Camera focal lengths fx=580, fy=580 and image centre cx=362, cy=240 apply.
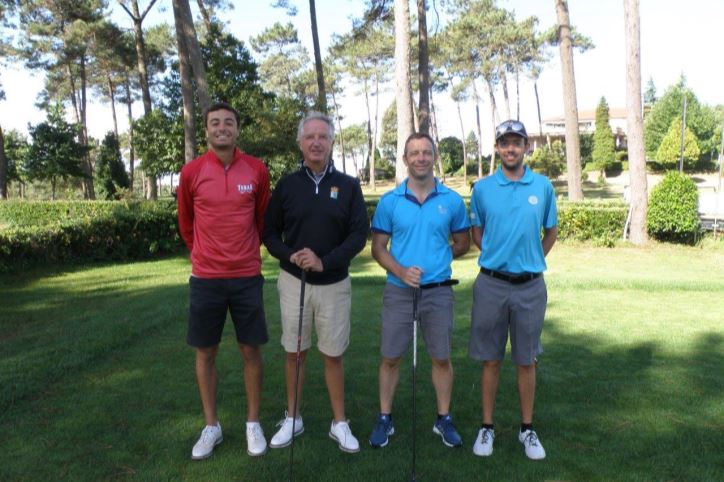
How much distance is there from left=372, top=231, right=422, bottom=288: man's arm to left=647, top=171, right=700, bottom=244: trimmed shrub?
11.7m

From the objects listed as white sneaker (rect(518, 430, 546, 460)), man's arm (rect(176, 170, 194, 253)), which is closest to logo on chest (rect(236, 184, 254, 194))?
man's arm (rect(176, 170, 194, 253))

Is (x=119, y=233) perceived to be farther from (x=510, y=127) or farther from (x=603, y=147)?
(x=603, y=147)

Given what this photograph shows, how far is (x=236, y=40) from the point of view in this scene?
787 inches

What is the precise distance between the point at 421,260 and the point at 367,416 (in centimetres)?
112

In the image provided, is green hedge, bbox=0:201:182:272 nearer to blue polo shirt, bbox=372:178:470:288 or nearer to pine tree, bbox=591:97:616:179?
blue polo shirt, bbox=372:178:470:288

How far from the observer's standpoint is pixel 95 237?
11109 millimetres

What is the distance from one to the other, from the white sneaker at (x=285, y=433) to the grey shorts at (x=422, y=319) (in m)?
0.63

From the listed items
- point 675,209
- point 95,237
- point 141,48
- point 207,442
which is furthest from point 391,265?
point 141,48

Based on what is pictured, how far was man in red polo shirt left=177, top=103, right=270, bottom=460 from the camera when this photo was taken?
3061mm

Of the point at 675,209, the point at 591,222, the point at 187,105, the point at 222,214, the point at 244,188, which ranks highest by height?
the point at 187,105

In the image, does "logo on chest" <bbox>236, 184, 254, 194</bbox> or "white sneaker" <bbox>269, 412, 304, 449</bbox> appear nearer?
"logo on chest" <bbox>236, 184, 254, 194</bbox>

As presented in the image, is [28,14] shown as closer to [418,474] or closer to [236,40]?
[236,40]

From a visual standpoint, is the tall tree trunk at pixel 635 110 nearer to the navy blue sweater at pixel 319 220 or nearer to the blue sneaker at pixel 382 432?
the blue sneaker at pixel 382 432

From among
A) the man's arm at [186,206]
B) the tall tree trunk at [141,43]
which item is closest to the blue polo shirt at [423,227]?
the man's arm at [186,206]
